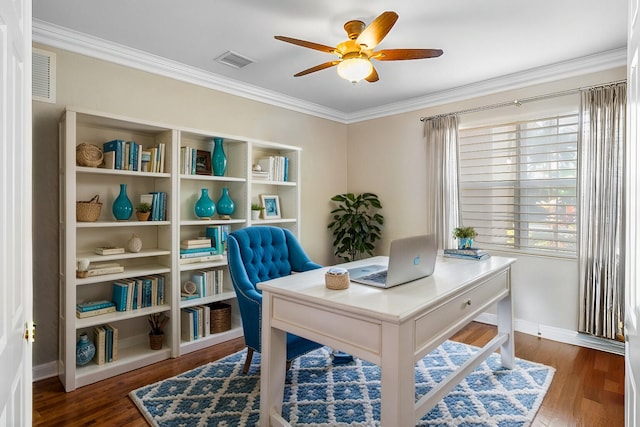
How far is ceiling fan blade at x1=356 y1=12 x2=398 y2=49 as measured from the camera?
1.85 meters

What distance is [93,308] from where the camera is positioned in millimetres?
2605

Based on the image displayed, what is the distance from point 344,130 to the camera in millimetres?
4969

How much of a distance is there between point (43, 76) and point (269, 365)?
8.26ft

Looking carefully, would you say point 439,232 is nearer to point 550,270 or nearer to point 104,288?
point 550,270

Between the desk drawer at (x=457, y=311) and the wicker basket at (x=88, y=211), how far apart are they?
2.37m

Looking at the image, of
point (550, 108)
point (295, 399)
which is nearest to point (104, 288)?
point (295, 399)

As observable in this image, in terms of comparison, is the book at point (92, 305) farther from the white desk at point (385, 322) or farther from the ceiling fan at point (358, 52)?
the ceiling fan at point (358, 52)

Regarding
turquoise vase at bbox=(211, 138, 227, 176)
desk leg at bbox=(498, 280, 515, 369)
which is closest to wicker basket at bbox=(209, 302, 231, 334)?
turquoise vase at bbox=(211, 138, 227, 176)

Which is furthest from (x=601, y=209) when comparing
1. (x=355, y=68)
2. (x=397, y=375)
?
(x=397, y=375)

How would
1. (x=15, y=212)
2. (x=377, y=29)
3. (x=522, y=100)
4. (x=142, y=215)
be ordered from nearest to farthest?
(x=15, y=212) → (x=377, y=29) → (x=142, y=215) → (x=522, y=100)

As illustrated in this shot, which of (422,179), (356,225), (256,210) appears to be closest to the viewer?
(256,210)

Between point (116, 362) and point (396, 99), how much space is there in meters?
3.78

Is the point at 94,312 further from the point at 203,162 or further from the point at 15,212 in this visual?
the point at 15,212

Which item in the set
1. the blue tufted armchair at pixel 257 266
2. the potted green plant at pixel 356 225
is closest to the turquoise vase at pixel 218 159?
the blue tufted armchair at pixel 257 266
